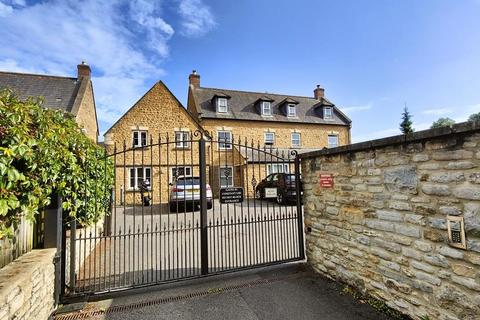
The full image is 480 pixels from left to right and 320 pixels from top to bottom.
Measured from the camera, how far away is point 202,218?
4418 mm

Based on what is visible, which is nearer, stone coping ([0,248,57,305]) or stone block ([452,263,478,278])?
stone coping ([0,248,57,305])

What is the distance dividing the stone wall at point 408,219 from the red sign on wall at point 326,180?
0.09 m

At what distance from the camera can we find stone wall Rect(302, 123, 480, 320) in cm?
246

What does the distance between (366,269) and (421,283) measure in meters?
0.80

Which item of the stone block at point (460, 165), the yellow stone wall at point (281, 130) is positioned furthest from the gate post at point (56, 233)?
the yellow stone wall at point (281, 130)

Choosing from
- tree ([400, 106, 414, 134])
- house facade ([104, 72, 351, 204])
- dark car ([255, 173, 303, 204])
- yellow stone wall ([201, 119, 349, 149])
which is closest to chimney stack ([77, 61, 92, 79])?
house facade ([104, 72, 351, 204])

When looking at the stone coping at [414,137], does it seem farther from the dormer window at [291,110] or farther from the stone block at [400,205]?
the dormer window at [291,110]

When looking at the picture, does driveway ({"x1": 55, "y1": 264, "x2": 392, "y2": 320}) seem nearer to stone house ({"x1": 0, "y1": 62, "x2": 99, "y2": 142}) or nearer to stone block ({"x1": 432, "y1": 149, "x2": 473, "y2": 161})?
stone block ({"x1": 432, "y1": 149, "x2": 473, "y2": 161})

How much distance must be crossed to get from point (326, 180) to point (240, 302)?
2454mm

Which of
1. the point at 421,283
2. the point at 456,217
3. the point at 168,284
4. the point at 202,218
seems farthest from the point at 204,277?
the point at 456,217

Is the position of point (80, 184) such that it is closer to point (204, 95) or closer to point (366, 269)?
point (366, 269)

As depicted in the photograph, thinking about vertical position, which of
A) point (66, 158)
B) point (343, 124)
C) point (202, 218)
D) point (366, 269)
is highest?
point (343, 124)

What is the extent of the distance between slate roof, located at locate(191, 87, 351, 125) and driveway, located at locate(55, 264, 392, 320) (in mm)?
15162

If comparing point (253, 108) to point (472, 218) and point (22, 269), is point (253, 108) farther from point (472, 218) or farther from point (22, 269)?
point (22, 269)
